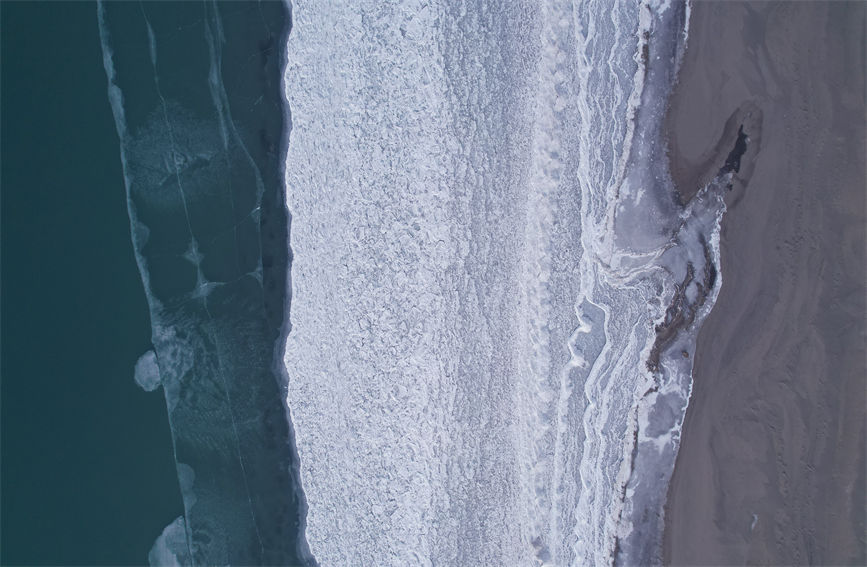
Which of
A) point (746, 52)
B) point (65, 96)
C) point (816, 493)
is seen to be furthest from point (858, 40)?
point (65, 96)

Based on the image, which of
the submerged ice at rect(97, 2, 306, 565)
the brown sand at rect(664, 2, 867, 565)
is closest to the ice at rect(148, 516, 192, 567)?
the submerged ice at rect(97, 2, 306, 565)

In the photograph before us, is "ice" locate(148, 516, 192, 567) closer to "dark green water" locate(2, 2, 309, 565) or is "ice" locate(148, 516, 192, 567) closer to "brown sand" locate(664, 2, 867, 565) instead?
"dark green water" locate(2, 2, 309, 565)

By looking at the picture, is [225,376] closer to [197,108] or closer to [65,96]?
[197,108]

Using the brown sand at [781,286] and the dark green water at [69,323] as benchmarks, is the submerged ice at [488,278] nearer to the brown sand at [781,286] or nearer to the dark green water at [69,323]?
the brown sand at [781,286]

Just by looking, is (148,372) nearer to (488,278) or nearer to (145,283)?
(145,283)

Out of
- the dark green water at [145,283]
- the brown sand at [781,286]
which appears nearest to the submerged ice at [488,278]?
the brown sand at [781,286]

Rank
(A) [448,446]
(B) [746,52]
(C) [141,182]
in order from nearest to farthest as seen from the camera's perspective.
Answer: (A) [448,446] < (B) [746,52] < (C) [141,182]

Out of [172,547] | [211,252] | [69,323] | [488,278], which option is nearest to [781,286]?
[488,278]
